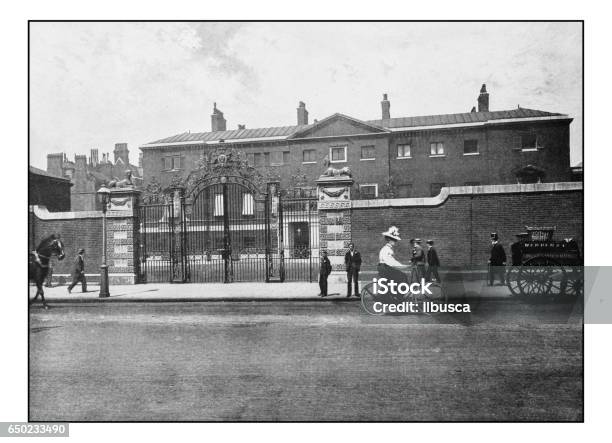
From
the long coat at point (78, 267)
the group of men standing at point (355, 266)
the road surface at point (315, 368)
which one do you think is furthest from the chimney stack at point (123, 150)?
the group of men standing at point (355, 266)

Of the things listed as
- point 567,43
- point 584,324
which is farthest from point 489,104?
point 584,324

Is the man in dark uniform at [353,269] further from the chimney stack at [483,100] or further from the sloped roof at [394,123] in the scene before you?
Result: the chimney stack at [483,100]

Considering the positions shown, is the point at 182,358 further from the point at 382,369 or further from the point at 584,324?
the point at 584,324

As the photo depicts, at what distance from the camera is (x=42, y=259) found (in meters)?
10.8

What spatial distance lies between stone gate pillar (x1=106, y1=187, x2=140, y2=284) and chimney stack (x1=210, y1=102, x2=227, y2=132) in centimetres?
342

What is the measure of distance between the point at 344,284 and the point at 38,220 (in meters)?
10.2

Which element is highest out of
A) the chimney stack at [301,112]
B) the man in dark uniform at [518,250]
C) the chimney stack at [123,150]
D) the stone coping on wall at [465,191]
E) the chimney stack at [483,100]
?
the chimney stack at [301,112]

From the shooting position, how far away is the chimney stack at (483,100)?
938cm

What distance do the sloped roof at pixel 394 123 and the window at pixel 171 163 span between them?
4.17ft

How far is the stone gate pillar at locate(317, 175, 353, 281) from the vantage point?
13320mm

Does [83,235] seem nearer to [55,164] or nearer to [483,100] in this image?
[55,164]

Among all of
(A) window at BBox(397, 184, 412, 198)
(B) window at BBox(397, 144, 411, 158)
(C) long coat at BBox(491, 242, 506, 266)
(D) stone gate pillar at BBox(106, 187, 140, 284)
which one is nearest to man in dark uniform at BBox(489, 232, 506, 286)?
(C) long coat at BBox(491, 242, 506, 266)

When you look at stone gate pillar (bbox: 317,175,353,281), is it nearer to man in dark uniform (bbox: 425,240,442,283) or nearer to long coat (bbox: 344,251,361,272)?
long coat (bbox: 344,251,361,272)

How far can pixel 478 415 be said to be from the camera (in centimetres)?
552
